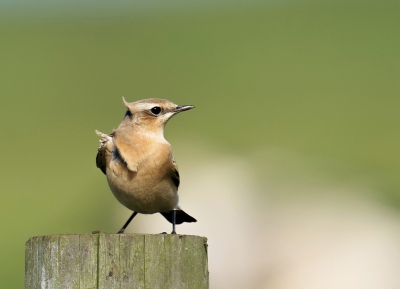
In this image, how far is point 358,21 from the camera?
3512 cm

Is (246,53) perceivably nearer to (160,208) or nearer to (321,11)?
(321,11)

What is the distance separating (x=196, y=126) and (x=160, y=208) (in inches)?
643

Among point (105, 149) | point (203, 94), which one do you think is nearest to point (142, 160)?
point (105, 149)

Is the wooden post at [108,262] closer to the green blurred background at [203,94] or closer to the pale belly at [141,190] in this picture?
the pale belly at [141,190]

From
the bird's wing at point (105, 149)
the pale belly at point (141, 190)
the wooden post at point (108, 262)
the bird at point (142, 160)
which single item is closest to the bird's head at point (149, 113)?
the bird at point (142, 160)

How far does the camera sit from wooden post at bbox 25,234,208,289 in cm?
518

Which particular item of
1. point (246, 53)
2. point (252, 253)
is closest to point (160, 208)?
point (252, 253)

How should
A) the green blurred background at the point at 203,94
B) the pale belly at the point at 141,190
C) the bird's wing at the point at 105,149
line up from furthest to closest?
1. the green blurred background at the point at 203,94
2. the bird's wing at the point at 105,149
3. the pale belly at the point at 141,190

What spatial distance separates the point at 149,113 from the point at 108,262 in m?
3.09

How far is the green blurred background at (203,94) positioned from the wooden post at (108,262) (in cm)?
786

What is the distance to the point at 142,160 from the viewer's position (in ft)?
25.1

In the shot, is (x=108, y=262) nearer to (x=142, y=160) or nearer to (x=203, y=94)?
(x=142, y=160)

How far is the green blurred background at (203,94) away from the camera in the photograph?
18750 millimetres

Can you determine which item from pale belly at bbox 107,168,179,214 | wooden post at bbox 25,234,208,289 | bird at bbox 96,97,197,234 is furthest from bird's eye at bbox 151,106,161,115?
wooden post at bbox 25,234,208,289
